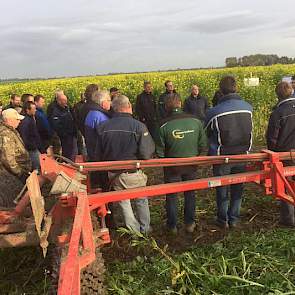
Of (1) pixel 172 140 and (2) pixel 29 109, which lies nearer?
(1) pixel 172 140

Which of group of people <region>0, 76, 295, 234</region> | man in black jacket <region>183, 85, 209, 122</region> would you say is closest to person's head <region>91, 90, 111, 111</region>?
group of people <region>0, 76, 295, 234</region>

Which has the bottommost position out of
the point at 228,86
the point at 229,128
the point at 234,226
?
the point at 234,226

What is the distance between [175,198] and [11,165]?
2.15 metres

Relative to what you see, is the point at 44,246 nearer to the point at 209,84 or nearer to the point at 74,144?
the point at 74,144

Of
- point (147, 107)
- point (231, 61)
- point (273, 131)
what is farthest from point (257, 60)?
point (273, 131)

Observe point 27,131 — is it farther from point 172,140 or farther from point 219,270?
point 219,270

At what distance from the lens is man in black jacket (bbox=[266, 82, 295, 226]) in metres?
5.68

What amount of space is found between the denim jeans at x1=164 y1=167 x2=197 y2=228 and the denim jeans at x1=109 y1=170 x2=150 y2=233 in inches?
13.3

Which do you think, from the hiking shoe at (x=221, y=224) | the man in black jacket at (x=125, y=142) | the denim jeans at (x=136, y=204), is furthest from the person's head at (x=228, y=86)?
the hiking shoe at (x=221, y=224)

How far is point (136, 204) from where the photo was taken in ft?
18.2

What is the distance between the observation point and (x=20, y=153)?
5.24 metres

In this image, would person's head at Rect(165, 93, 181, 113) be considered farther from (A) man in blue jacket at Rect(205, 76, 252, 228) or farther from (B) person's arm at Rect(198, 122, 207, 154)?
(A) man in blue jacket at Rect(205, 76, 252, 228)

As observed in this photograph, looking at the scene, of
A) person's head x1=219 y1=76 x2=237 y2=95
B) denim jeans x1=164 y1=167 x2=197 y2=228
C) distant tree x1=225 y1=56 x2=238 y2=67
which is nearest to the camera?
denim jeans x1=164 y1=167 x2=197 y2=228

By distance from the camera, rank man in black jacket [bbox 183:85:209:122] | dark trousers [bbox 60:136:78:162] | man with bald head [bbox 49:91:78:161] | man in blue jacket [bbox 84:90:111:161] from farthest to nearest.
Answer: man in black jacket [bbox 183:85:209:122] < dark trousers [bbox 60:136:78:162] < man with bald head [bbox 49:91:78:161] < man in blue jacket [bbox 84:90:111:161]
